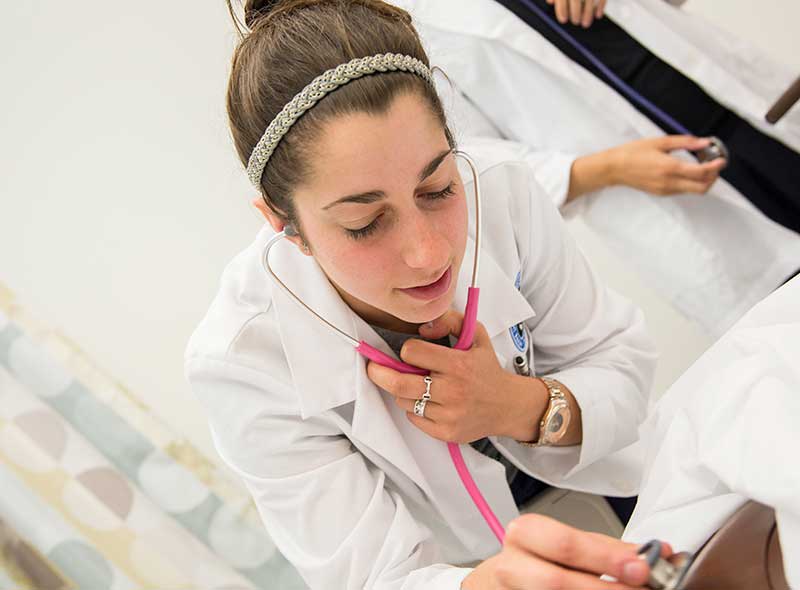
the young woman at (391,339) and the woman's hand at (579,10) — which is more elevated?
the woman's hand at (579,10)

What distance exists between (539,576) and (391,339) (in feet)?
1.43

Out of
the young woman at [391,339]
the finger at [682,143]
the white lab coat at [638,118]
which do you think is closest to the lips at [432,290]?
the young woman at [391,339]

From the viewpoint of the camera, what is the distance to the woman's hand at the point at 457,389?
30.5 inches

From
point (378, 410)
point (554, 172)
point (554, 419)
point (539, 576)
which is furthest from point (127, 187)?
point (539, 576)

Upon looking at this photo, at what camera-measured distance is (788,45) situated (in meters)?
1.96

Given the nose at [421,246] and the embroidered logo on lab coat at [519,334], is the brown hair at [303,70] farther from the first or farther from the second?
the embroidered logo on lab coat at [519,334]

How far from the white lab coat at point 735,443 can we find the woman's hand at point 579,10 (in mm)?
721

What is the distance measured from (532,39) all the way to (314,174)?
2.28 ft

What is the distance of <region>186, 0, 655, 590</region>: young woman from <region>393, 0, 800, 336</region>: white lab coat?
305 mm

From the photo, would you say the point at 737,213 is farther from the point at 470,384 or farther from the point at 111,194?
the point at 111,194

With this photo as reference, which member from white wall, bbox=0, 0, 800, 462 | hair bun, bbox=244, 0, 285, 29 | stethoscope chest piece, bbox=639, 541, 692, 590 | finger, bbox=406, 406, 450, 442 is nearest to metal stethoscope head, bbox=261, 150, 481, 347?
finger, bbox=406, 406, 450, 442

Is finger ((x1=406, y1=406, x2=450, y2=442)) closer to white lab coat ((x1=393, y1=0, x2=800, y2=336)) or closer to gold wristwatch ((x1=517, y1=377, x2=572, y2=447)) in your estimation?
gold wristwatch ((x1=517, y1=377, x2=572, y2=447))

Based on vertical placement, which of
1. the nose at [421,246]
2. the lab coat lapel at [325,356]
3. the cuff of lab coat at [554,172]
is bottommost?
the lab coat lapel at [325,356]

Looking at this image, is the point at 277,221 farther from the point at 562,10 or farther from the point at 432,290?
the point at 562,10
